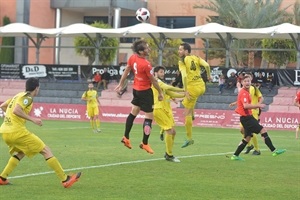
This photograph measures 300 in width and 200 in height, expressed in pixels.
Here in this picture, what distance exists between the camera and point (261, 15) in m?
55.3

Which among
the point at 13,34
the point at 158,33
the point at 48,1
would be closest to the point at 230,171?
the point at 158,33

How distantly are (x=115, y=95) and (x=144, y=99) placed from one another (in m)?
25.8

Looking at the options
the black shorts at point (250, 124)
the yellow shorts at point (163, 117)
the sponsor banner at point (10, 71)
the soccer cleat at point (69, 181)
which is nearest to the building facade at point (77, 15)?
the sponsor banner at point (10, 71)

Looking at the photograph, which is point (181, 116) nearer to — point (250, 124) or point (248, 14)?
point (250, 124)

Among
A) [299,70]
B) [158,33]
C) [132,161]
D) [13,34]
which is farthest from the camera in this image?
[13,34]

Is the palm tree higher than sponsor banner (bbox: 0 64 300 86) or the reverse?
higher

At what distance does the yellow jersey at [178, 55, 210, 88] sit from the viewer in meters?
17.1

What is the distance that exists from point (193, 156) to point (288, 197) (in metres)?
6.41

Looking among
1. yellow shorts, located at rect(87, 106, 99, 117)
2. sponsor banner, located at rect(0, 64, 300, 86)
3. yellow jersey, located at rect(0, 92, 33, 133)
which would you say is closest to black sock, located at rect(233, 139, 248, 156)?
yellow jersey, located at rect(0, 92, 33, 133)

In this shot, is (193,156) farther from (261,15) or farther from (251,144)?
(261,15)

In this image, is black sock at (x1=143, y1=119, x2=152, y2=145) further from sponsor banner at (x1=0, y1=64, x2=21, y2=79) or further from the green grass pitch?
sponsor banner at (x1=0, y1=64, x2=21, y2=79)

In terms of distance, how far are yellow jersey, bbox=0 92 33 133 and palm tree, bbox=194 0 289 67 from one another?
43.0 metres

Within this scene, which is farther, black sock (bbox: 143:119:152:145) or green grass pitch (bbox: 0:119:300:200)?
black sock (bbox: 143:119:152:145)

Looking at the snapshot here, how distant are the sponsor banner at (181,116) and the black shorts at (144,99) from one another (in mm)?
19075
